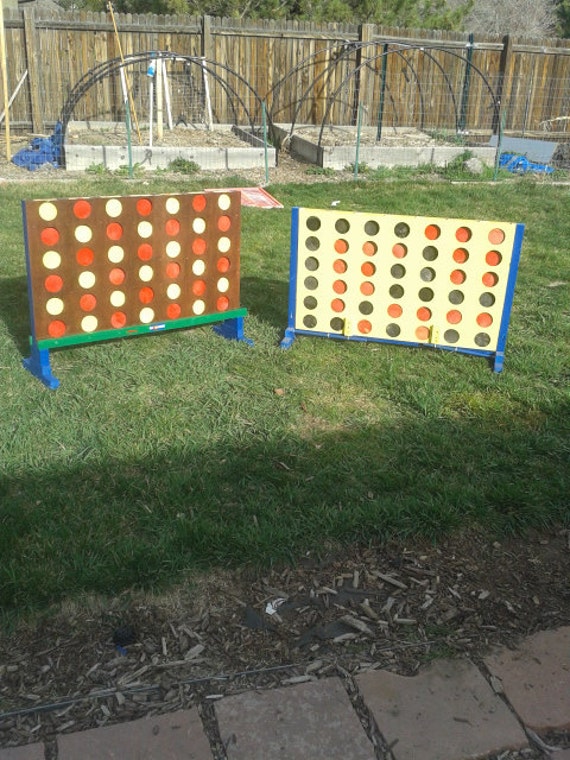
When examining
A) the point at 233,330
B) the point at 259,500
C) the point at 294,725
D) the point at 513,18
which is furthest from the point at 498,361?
the point at 513,18

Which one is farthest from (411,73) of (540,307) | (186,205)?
(186,205)

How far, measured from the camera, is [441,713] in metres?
2.28

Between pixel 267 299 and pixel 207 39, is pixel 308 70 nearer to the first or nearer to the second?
pixel 207 39

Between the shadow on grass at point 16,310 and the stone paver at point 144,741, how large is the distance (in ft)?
10.2

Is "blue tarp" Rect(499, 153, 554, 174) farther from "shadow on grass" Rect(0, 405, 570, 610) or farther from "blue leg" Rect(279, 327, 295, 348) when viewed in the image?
"shadow on grass" Rect(0, 405, 570, 610)

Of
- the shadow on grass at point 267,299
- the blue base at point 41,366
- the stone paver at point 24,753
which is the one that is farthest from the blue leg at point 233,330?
the stone paver at point 24,753

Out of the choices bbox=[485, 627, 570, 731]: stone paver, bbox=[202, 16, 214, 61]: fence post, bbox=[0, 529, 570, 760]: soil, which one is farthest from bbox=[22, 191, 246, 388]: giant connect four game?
bbox=[202, 16, 214, 61]: fence post

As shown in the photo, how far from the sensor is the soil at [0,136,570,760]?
2328 mm

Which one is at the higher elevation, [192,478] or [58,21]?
[58,21]

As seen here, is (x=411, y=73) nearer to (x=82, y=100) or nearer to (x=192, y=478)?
(x=82, y=100)

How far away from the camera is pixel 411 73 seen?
15609 mm

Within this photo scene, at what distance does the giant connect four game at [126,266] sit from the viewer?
Result: 4.28m

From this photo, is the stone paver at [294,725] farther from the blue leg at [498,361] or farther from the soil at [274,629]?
the blue leg at [498,361]

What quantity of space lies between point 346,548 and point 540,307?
3.65 metres
